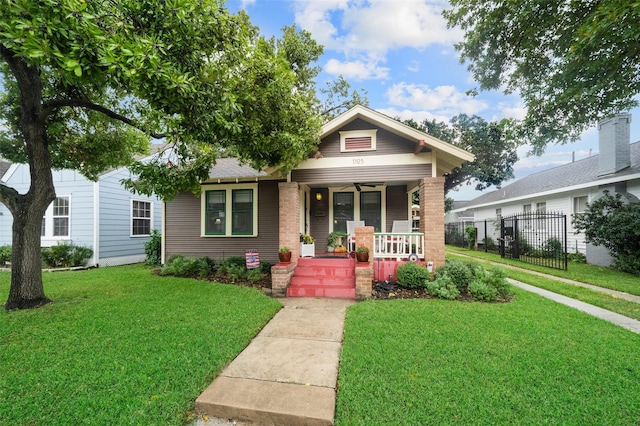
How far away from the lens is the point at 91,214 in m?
10.4

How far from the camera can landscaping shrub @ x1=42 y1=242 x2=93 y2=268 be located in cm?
1007

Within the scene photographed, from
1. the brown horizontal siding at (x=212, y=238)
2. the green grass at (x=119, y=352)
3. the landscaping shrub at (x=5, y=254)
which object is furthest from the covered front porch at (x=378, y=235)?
the landscaping shrub at (x=5, y=254)

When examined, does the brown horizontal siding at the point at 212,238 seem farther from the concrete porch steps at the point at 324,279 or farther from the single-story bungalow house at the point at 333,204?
the concrete porch steps at the point at 324,279

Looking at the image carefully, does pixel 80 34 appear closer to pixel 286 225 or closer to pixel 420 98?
pixel 286 225

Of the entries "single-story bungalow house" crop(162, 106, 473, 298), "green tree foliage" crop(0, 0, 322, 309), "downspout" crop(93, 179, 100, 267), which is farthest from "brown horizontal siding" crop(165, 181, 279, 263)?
"downspout" crop(93, 179, 100, 267)

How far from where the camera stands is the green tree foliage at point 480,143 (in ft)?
63.5

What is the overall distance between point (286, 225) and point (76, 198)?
932cm

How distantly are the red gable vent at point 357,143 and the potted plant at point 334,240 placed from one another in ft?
10.4

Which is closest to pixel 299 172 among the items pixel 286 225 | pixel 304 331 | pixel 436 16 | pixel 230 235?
pixel 286 225

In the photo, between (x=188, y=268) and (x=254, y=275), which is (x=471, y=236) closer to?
(x=254, y=275)

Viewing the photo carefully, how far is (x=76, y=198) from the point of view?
10523mm

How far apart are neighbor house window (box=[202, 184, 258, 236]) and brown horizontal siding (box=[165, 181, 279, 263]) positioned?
0.71 ft

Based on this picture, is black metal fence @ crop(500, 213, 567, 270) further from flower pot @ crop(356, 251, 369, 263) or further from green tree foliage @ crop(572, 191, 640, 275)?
flower pot @ crop(356, 251, 369, 263)

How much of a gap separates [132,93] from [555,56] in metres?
11.7
